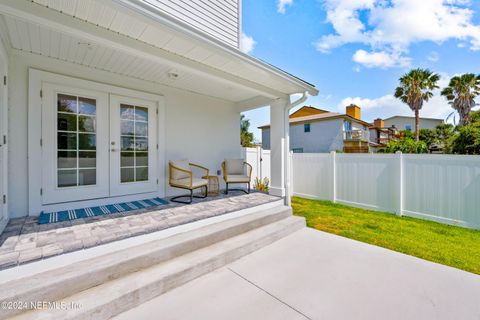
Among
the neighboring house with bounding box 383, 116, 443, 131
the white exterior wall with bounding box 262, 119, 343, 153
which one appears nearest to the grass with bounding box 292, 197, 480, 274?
the white exterior wall with bounding box 262, 119, 343, 153

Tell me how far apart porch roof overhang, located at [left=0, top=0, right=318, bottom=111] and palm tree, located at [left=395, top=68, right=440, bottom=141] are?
16140 mm

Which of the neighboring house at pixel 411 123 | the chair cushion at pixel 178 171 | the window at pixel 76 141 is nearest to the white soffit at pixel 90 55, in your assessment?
the window at pixel 76 141

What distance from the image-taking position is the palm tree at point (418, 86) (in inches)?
603

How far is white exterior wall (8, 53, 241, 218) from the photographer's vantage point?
3.27m

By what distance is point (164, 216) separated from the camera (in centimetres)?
335

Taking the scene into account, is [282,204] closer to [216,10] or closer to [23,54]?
[216,10]

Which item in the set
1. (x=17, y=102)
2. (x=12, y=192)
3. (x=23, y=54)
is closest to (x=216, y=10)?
(x=23, y=54)

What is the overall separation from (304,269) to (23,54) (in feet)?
16.9

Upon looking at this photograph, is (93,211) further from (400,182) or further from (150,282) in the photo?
(400,182)

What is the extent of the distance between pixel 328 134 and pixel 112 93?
1604cm

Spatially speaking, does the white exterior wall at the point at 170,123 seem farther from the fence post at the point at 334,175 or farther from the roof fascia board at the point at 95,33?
the fence post at the point at 334,175

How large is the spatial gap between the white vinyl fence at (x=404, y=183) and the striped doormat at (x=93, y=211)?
176 inches

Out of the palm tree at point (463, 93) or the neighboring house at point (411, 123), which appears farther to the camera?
the neighboring house at point (411, 123)

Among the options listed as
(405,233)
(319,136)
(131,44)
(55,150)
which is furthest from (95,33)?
(319,136)
